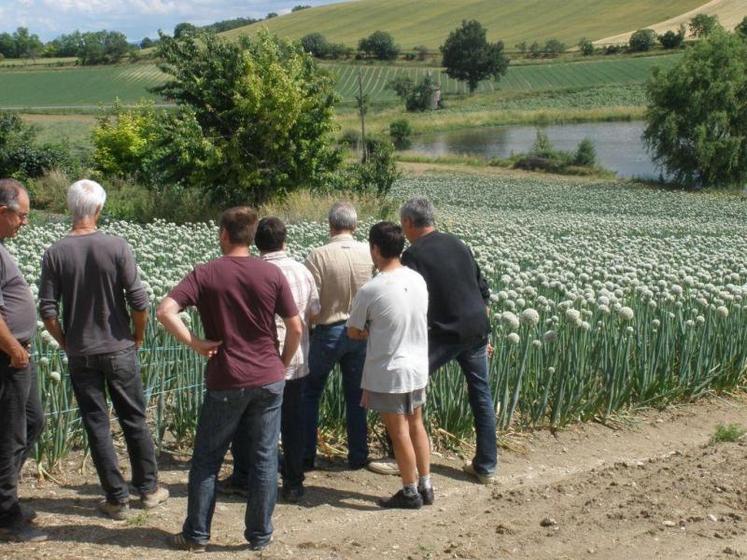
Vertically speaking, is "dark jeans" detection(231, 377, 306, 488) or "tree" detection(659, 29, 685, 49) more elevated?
"tree" detection(659, 29, 685, 49)

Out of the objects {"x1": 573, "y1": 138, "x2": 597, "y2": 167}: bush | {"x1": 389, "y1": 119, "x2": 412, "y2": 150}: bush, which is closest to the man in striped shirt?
{"x1": 573, "y1": 138, "x2": 597, "y2": 167}: bush

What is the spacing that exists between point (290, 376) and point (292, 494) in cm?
80

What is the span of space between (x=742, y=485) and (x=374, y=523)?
90.4 inches

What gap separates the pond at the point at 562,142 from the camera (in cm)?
6343

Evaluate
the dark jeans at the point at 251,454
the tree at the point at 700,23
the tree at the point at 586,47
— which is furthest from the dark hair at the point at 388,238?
the tree at the point at 586,47

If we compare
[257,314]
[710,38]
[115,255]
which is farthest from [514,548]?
[710,38]

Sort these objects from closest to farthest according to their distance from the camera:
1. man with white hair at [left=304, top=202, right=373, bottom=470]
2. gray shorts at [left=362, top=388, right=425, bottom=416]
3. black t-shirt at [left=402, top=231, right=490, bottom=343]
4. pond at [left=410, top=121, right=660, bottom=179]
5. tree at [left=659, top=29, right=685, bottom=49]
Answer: gray shorts at [left=362, top=388, right=425, bottom=416], black t-shirt at [left=402, top=231, right=490, bottom=343], man with white hair at [left=304, top=202, right=373, bottom=470], pond at [left=410, top=121, right=660, bottom=179], tree at [left=659, top=29, right=685, bottom=49]

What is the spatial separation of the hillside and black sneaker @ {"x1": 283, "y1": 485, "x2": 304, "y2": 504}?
114m

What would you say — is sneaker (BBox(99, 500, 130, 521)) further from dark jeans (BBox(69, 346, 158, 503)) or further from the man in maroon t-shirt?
the man in maroon t-shirt

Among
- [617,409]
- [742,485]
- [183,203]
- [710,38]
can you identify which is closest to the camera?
[742,485]

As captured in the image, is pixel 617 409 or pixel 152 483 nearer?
pixel 152 483

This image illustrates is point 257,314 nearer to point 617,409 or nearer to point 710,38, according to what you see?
point 617,409

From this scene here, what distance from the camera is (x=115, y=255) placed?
205 inches

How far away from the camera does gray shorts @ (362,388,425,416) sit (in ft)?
18.4
